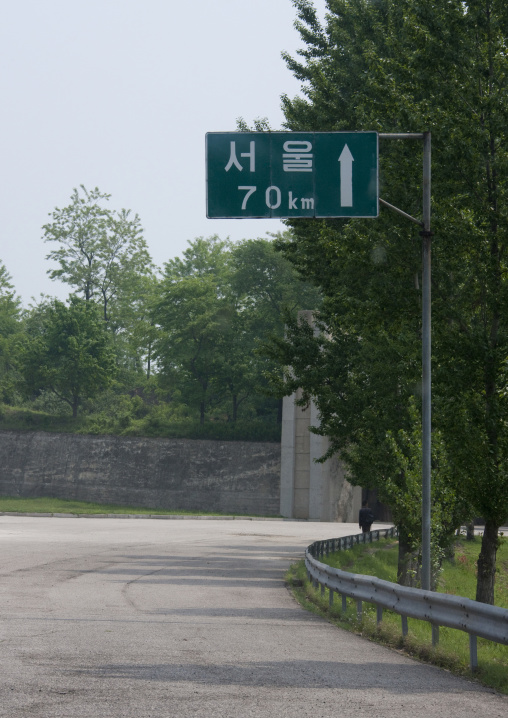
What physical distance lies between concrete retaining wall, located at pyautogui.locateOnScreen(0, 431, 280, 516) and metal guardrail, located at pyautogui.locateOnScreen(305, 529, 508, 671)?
5012 cm

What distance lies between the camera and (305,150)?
15086 mm

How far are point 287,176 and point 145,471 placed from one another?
56047 millimetres

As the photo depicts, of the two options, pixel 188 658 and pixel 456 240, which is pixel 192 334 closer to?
pixel 456 240

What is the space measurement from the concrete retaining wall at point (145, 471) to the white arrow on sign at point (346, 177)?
5214cm

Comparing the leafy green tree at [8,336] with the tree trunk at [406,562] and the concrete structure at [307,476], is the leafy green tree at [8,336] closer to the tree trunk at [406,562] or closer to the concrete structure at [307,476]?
the concrete structure at [307,476]

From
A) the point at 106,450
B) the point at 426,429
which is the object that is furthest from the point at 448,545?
the point at 106,450

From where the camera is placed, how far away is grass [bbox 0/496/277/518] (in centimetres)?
5728

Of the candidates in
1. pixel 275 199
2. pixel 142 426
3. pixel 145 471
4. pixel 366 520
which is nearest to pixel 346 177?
pixel 275 199

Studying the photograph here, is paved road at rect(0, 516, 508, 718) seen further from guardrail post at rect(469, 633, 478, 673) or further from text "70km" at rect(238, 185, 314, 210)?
text "70km" at rect(238, 185, 314, 210)

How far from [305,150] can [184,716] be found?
10420mm

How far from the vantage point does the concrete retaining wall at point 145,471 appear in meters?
67.1

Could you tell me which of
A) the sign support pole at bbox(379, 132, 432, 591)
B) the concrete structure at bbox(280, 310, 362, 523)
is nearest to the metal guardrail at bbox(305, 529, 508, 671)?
the sign support pole at bbox(379, 132, 432, 591)

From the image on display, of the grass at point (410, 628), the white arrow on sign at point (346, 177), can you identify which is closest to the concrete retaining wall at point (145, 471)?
Answer: the grass at point (410, 628)

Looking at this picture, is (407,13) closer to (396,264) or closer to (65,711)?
(396,264)
